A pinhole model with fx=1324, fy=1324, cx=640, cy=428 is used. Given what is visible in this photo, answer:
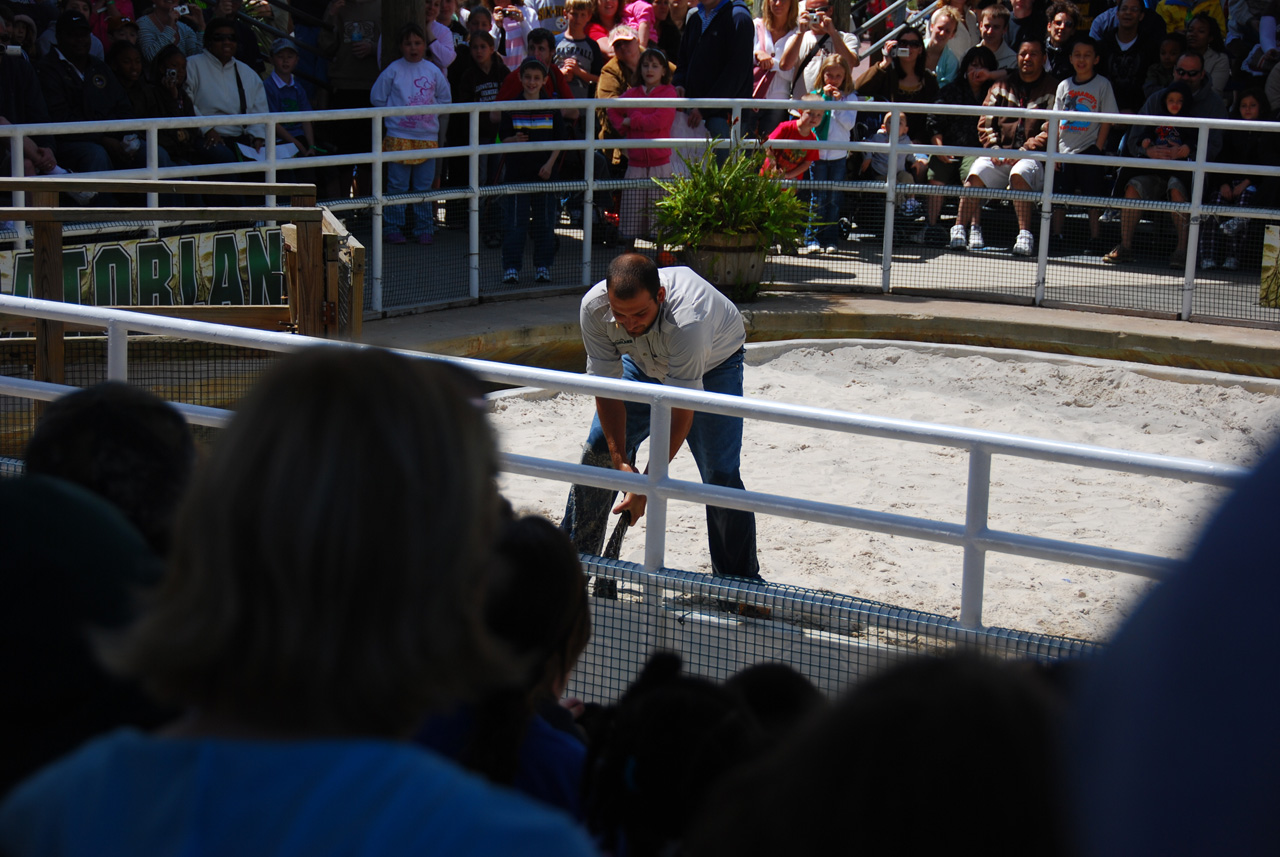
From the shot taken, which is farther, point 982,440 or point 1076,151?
point 1076,151

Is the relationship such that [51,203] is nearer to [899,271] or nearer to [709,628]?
[709,628]

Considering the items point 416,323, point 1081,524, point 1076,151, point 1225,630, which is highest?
point 1076,151

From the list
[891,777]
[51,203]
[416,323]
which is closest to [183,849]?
[891,777]

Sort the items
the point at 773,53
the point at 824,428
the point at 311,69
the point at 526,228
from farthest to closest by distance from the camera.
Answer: the point at 311,69 < the point at 773,53 < the point at 526,228 < the point at 824,428

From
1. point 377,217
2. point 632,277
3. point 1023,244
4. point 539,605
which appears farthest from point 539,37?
point 539,605

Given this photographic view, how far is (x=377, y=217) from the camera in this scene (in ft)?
30.2

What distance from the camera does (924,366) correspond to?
9531 mm

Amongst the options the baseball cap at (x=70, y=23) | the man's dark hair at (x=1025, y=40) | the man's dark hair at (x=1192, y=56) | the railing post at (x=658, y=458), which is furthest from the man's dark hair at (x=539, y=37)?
the railing post at (x=658, y=458)

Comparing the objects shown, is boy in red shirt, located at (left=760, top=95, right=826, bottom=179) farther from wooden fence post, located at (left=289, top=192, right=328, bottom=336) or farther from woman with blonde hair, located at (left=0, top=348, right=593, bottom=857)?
woman with blonde hair, located at (left=0, top=348, right=593, bottom=857)

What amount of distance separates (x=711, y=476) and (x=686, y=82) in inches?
257

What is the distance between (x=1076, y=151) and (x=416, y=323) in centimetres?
554

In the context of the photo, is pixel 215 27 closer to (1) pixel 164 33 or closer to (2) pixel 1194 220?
(1) pixel 164 33

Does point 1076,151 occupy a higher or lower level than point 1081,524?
higher

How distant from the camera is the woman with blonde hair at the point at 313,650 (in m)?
1.16
